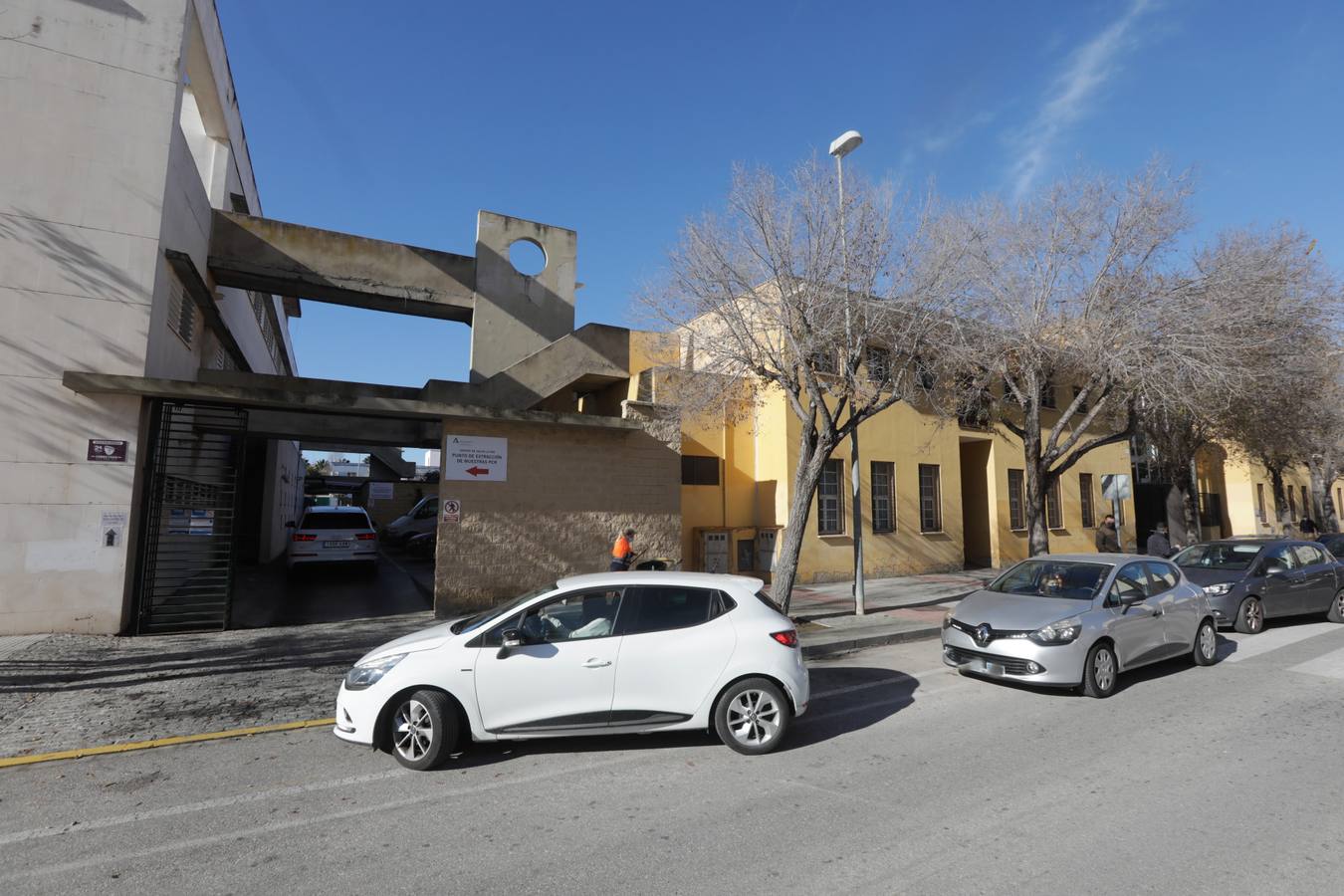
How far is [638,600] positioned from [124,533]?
8.19 meters

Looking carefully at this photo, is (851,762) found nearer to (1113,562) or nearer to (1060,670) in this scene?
(1060,670)

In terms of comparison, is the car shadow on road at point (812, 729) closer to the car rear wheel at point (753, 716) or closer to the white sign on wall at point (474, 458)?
the car rear wheel at point (753, 716)

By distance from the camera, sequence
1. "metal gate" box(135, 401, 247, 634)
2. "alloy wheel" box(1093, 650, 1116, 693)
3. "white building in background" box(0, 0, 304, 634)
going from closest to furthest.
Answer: "alloy wheel" box(1093, 650, 1116, 693) → "white building in background" box(0, 0, 304, 634) → "metal gate" box(135, 401, 247, 634)

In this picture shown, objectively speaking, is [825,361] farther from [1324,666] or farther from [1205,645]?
[1324,666]

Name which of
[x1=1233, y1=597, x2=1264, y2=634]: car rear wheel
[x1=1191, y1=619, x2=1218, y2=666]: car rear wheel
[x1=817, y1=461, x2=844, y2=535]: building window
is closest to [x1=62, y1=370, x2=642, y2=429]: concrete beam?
[x1=817, y1=461, x2=844, y2=535]: building window

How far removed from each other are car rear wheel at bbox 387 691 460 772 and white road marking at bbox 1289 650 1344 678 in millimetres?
9857

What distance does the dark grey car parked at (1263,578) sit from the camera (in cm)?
1087

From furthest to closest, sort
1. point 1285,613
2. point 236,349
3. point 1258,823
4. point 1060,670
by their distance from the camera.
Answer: point 236,349
point 1285,613
point 1060,670
point 1258,823

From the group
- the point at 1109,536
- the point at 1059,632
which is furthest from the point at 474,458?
the point at 1109,536

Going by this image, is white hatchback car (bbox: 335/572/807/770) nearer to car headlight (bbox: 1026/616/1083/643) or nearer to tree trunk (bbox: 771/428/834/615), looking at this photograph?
car headlight (bbox: 1026/616/1083/643)

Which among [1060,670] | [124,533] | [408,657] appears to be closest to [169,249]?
[124,533]

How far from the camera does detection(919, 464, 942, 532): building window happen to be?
762 inches

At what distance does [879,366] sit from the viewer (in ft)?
38.2

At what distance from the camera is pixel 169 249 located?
401 inches
